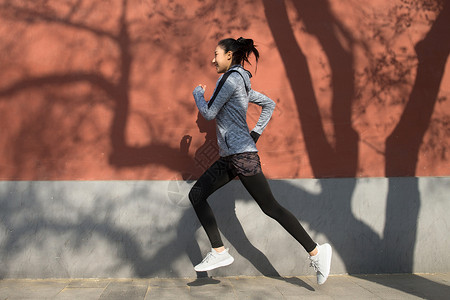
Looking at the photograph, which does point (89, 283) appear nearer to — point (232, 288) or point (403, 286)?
point (232, 288)

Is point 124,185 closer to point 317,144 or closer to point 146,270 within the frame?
point 146,270

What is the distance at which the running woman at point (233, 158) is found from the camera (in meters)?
4.00

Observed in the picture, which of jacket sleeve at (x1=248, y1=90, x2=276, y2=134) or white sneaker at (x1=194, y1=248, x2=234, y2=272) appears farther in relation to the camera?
jacket sleeve at (x1=248, y1=90, x2=276, y2=134)

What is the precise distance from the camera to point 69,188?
15.1 feet

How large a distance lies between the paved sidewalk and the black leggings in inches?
18.3

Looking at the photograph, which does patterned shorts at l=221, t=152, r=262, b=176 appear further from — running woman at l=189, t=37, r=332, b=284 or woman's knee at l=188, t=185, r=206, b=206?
woman's knee at l=188, t=185, r=206, b=206

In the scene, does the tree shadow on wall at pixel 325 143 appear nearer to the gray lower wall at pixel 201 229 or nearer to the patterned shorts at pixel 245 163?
the gray lower wall at pixel 201 229

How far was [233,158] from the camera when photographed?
4059 millimetres

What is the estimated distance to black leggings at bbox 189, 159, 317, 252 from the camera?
4086 mm

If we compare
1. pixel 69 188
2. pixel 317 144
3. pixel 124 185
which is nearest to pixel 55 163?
pixel 69 188

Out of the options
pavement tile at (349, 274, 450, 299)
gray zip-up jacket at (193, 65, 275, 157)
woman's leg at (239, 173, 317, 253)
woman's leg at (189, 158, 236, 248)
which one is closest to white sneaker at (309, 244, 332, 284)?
woman's leg at (239, 173, 317, 253)

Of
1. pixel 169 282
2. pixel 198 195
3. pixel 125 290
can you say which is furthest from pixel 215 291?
pixel 198 195

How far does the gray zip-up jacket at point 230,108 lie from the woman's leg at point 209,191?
0.45 ft

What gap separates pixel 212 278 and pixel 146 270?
0.60 metres
